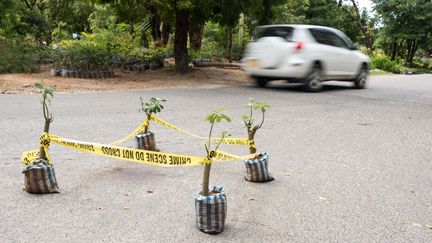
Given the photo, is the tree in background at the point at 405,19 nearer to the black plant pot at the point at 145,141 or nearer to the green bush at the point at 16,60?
the green bush at the point at 16,60

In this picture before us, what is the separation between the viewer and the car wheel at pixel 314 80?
1245cm

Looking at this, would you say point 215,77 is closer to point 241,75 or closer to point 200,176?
point 241,75

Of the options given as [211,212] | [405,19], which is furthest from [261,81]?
[405,19]

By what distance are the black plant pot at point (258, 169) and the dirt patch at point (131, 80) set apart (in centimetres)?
830

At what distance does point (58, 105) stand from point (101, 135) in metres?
3.18

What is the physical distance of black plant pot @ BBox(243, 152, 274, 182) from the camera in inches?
177

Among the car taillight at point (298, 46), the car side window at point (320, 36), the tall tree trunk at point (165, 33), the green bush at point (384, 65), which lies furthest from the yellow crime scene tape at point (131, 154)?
the green bush at point (384, 65)

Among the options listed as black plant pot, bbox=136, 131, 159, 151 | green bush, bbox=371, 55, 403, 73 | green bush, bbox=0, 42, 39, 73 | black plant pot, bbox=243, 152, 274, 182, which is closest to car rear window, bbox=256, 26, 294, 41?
black plant pot, bbox=136, 131, 159, 151

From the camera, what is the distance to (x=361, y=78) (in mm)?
14508

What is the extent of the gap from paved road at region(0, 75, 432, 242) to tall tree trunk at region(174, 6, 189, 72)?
7780 mm

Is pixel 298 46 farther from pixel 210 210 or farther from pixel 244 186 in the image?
pixel 210 210

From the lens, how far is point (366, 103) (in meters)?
10.9

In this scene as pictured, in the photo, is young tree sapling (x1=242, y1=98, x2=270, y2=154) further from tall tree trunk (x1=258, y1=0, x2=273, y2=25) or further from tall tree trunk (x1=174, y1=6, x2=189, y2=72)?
tall tree trunk (x1=258, y1=0, x2=273, y2=25)

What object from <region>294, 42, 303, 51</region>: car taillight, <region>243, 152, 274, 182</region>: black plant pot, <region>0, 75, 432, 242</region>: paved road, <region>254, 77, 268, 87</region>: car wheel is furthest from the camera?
<region>254, 77, 268, 87</region>: car wheel
